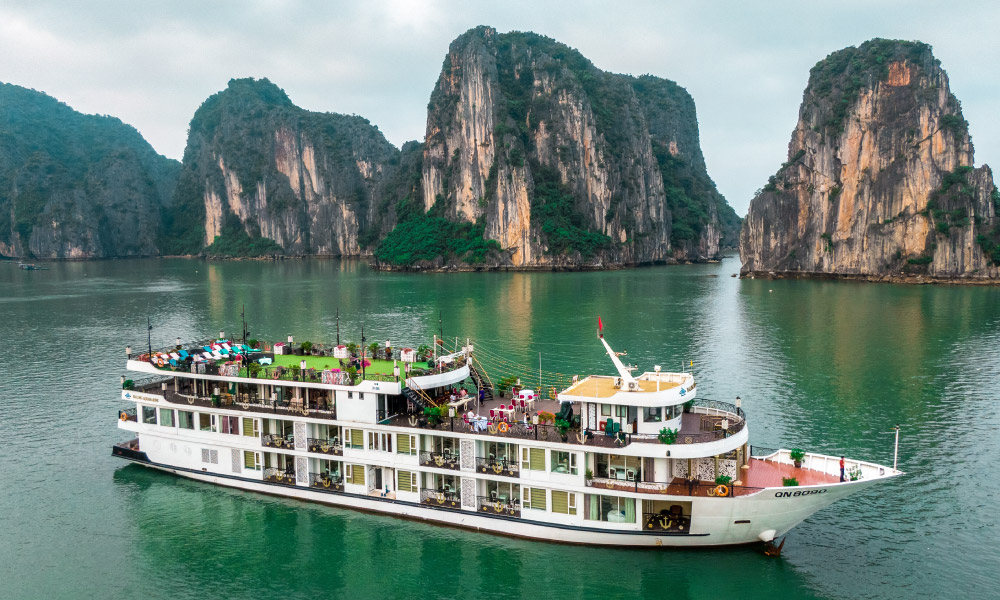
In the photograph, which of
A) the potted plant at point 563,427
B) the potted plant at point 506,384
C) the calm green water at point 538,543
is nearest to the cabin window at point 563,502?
the calm green water at point 538,543

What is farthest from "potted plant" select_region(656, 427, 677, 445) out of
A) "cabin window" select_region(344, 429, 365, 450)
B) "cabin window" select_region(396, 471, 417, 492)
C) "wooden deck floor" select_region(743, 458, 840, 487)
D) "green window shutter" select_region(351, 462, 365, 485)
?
"green window shutter" select_region(351, 462, 365, 485)

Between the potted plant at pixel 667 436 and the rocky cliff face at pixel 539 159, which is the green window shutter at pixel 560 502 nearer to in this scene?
the potted plant at pixel 667 436

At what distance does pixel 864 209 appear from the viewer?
107m

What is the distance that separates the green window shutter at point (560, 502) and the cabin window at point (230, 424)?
10.7 meters

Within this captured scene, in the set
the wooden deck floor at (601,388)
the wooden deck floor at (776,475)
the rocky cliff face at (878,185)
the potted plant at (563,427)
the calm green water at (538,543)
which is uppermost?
the rocky cliff face at (878,185)

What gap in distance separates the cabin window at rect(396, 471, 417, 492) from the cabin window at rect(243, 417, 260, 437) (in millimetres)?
5205

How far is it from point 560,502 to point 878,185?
107 metres

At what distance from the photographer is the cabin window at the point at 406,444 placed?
19481 millimetres

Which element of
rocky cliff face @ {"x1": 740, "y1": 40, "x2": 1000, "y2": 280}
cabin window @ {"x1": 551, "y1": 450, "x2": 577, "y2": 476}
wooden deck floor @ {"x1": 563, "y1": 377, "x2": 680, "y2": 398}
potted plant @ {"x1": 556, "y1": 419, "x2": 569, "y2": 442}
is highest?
rocky cliff face @ {"x1": 740, "y1": 40, "x2": 1000, "y2": 280}

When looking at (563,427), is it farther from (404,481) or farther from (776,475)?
(776,475)

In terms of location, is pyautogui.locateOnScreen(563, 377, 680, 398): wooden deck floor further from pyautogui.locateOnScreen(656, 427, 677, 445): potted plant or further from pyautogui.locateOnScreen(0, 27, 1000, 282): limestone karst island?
pyautogui.locateOnScreen(0, 27, 1000, 282): limestone karst island

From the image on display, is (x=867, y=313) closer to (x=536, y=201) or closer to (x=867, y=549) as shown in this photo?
(x=867, y=549)

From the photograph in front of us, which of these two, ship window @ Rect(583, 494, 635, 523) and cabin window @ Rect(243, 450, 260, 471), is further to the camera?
cabin window @ Rect(243, 450, 260, 471)

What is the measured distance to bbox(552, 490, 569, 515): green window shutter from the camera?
1791 centimetres
